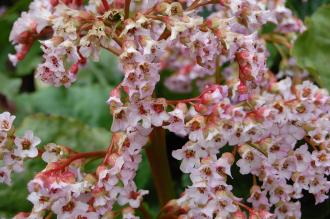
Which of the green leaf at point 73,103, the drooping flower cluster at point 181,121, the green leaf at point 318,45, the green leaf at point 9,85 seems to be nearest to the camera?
the drooping flower cluster at point 181,121

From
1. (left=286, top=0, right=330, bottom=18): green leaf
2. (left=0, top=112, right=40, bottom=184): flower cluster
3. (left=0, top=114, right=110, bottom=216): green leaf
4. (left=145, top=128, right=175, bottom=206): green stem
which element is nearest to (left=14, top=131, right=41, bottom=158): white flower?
(left=0, top=112, right=40, bottom=184): flower cluster

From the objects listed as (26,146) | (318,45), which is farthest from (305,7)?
(26,146)

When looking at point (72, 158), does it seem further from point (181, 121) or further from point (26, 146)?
point (181, 121)

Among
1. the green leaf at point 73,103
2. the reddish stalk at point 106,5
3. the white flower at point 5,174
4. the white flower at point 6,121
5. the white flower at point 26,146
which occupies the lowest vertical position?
the green leaf at point 73,103

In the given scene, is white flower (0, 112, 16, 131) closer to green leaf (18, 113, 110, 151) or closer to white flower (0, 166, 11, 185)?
white flower (0, 166, 11, 185)

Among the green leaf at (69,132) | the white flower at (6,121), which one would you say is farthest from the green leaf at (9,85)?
the white flower at (6,121)

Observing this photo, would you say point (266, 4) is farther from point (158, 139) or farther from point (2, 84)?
point (2, 84)

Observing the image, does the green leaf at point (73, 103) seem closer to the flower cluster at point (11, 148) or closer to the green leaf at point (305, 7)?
the green leaf at point (305, 7)

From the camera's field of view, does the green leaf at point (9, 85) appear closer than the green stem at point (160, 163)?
No
